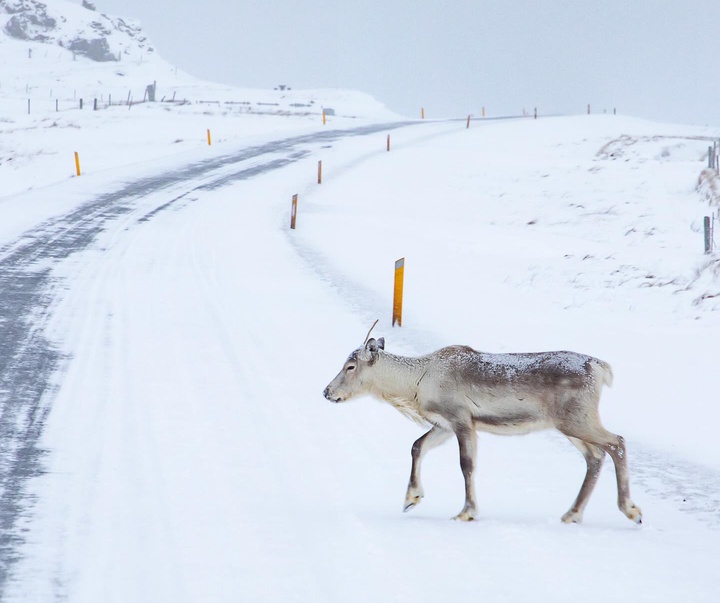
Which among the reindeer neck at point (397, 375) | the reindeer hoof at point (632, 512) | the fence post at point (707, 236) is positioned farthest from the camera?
the fence post at point (707, 236)

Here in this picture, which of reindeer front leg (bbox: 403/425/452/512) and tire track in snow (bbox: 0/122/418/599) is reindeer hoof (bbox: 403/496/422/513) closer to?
reindeer front leg (bbox: 403/425/452/512)

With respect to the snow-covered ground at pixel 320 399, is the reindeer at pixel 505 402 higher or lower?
higher

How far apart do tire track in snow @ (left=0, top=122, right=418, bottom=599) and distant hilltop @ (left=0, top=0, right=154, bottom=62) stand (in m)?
120

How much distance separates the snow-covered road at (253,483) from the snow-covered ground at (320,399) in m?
0.03

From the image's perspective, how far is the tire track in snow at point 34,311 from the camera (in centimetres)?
735

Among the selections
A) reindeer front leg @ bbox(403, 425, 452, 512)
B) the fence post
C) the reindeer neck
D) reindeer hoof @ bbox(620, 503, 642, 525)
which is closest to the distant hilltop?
the fence post

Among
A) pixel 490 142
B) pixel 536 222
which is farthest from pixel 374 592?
Result: pixel 490 142

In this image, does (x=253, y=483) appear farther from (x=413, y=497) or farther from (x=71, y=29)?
(x=71, y=29)

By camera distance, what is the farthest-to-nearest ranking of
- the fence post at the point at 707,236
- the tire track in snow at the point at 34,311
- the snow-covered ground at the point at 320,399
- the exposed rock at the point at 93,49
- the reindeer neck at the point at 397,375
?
the exposed rock at the point at 93,49 → the fence post at the point at 707,236 → the tire track in snow at the point at 34,311 → the reindeer neck at the point at 397,375 → the snow-covered ground at the point at 320,399

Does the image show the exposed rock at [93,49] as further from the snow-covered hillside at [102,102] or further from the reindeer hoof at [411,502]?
the reindeer hoof at [411,502]

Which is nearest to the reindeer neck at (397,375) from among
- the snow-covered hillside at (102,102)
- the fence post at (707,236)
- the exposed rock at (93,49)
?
the fence post at (707,236)

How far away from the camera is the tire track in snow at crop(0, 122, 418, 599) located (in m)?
7.35

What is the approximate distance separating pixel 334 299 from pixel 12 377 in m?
Answer: 6.84

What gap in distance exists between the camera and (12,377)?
A: 10.6 meters
